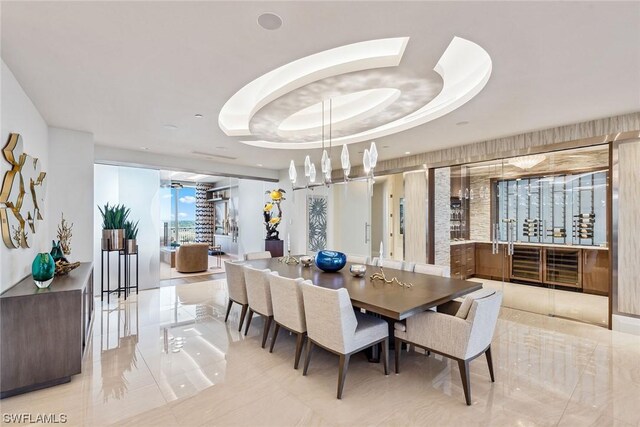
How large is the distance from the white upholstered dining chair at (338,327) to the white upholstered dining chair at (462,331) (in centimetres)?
32

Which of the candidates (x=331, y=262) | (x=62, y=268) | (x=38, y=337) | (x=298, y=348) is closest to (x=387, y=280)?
(x=331, y=262)

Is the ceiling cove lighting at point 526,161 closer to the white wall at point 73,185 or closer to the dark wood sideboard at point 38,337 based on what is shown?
the dark wood sideboard at point 38,337

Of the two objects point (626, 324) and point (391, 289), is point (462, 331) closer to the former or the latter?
point (391, 289)

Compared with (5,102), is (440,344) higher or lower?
lower

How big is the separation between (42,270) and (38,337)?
55 cm

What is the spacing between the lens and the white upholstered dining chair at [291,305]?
9.04 feet

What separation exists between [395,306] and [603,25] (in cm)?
233

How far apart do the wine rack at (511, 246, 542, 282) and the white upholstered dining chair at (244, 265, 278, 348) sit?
4.94 meters

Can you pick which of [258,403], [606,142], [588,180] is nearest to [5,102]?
[258,403]

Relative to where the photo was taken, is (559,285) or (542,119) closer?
(542,119)

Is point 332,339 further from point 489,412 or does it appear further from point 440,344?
point 489,412

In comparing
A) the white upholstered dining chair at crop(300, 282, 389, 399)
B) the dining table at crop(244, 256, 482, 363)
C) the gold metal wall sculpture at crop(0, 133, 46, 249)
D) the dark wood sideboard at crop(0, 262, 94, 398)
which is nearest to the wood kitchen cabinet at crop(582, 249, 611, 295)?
the dining table at crop(244, 256, 482, 363)

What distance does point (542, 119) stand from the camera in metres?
3.79

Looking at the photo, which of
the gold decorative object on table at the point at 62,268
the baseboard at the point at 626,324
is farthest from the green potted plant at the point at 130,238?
the baseboard at the point at 626,324
